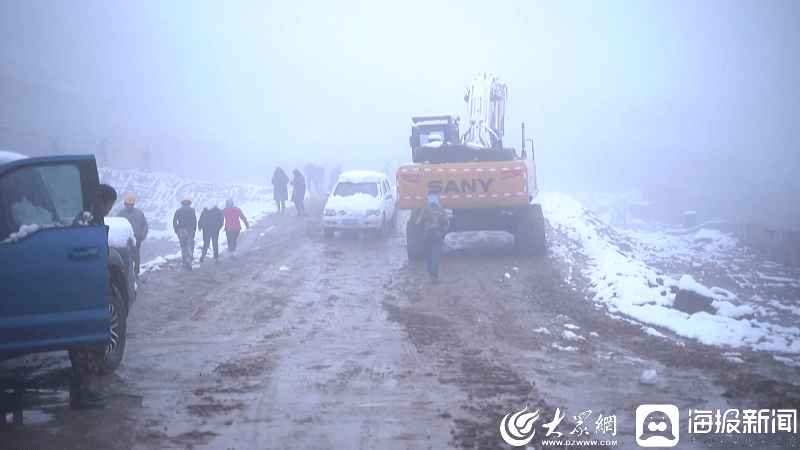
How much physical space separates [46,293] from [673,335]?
7.32m

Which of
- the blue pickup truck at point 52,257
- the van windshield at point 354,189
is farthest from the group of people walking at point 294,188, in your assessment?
the blue pickup truck at point 52,257

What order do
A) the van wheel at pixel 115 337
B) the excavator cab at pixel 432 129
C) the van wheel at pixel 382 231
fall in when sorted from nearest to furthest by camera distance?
the van wheel at pixel 115 337
the excavator cab at pixel 432 129
the van wheel at pixel 382 231

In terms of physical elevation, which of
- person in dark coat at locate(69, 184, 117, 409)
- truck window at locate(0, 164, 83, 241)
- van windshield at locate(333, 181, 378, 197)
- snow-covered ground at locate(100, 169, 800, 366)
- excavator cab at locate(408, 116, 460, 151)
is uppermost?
excavator cab at locate(408, 116, 460, 151)

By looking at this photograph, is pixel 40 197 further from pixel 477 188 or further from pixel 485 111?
pixel 485 111

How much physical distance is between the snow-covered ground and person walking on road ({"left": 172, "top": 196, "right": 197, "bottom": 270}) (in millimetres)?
960

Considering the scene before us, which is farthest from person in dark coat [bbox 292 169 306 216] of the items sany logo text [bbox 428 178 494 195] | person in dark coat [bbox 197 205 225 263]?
sany logo text [bbox 428 178 494 195]

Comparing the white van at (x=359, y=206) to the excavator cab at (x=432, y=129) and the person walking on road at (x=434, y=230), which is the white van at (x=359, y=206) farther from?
the person walking on road at (x=434, y=230)

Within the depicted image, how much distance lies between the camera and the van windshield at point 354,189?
63.2 ft

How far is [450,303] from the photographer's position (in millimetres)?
10711

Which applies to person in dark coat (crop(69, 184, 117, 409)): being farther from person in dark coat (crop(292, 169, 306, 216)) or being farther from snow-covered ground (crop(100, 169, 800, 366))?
person in dark coat (crop(292, 169, 306, 216))

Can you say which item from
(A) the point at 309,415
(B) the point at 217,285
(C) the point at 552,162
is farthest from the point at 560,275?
(C) the point at 552,162

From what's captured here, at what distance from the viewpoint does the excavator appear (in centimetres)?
1409

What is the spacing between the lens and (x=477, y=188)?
1413cm

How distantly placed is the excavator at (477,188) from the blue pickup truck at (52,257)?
8.31m
